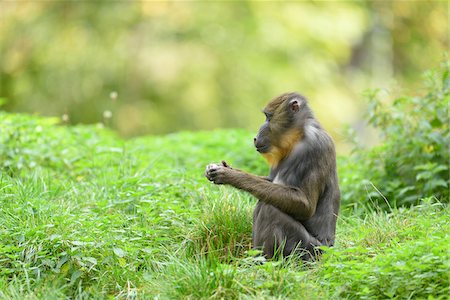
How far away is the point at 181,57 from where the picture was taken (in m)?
19.0

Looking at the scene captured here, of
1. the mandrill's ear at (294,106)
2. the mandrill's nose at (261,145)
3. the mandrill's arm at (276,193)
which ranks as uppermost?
the mandrill's ear at (294,106)

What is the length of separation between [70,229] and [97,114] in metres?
12.0

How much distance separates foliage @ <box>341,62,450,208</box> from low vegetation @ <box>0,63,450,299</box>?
0.01 metres

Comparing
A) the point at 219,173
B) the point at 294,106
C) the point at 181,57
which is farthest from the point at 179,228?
the point at 181,57

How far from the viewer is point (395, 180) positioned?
8.01 m

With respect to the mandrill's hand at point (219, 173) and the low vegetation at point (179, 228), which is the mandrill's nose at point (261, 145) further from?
the low vegetation at point (179, 228)

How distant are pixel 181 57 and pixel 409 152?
11528mm

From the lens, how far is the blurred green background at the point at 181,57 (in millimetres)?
17625

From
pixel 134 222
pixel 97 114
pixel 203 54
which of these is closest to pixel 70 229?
pixel 134 222

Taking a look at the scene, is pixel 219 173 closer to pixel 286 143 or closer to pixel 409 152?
pixel 286 143

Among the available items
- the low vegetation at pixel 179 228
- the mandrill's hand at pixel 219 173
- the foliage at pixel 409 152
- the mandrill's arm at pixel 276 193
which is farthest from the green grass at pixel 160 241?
the foliage at pixel 409 152

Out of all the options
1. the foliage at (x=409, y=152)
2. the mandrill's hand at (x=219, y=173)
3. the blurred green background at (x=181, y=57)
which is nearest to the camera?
the mandrill's hand at (x=219, y=173)

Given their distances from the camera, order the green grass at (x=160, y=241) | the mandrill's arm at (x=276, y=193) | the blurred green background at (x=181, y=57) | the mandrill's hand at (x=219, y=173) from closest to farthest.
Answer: the green grass at (x=160, y=241) → the mandrill's arm at (x=276, y=193) → the mandrill's hand at (x=219, y=173) → the blurred green background at (x=181, y=57)

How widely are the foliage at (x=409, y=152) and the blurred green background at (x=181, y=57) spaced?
32.4 ft
